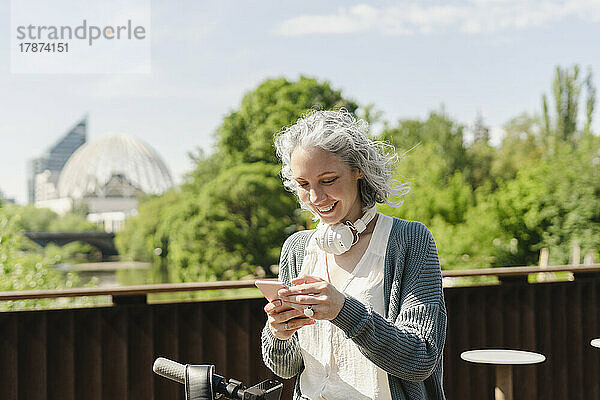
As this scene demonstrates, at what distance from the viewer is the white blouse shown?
4.74 feet

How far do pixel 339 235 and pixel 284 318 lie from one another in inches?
8.7

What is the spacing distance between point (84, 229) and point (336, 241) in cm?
5764

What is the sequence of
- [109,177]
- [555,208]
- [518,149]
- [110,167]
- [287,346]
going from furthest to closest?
[109,177], [110,167], [518,149], [555,208], [287,346]

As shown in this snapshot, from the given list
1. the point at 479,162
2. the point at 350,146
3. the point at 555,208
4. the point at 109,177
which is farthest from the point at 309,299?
the point at 109,177

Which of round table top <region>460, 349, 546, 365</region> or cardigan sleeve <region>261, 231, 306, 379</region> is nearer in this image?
cardigan sleeve <region>261, 231, 306, 379</region>

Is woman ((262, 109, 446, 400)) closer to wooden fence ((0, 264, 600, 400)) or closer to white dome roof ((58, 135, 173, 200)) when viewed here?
wooden fence ((0, 264, 600, 400))

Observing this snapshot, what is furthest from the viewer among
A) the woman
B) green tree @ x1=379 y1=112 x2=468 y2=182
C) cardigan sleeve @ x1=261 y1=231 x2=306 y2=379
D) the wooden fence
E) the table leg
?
green tree @ x1=379 y1=112 x2=468 y2=182

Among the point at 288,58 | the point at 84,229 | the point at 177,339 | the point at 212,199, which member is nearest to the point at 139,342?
the point at 177,339

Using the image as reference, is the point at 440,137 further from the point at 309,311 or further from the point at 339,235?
the point at 309,311

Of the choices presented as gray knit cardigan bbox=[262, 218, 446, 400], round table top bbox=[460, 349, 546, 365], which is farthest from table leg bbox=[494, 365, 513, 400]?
gray knit cardigan bbox=[262, 218, 446, 400]

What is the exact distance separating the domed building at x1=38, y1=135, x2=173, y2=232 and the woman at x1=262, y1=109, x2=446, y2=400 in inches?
2406

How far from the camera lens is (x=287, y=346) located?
1546 millimetres

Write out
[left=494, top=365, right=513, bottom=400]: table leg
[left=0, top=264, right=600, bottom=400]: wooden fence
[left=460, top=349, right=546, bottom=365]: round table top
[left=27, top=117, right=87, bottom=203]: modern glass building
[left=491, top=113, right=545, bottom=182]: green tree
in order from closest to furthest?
[left=0, top=264, right=600, bottom=400]: wooden fence → [left=460, top=349, right=546, bottom=365]: round table top → [left=494, top=365, right=513, bottom=400]: table leg → [left=491, top=113, right=545, bottom=182]: green tree → [left=27, top=117, right=87, bottom=203]: modern glass building

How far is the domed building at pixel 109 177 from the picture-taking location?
207 feet
